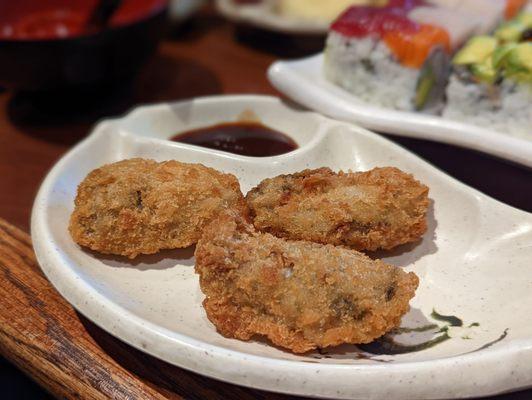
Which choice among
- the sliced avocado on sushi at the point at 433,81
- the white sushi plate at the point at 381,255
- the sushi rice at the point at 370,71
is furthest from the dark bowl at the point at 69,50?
the sliced avocado on sushi at the point at 433,81

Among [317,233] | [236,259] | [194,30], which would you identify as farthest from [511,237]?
[194,30]

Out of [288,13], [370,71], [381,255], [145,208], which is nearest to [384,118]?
[370,71]

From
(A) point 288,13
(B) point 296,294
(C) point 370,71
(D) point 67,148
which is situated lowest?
(D) point 67,148

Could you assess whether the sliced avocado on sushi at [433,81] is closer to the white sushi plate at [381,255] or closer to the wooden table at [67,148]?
the wooden table at [67,148]

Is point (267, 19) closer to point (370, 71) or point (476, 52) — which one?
point (370, 71)

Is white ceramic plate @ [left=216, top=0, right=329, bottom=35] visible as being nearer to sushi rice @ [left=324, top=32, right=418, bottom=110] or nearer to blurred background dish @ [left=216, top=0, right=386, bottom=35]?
blurred background dish @ [left=216, top=0, right=386, bottom=35]

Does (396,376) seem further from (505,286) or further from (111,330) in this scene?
(111,330)
